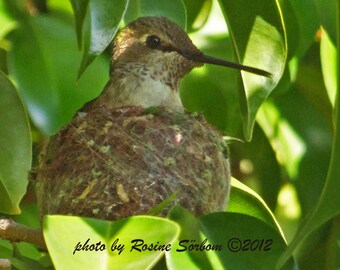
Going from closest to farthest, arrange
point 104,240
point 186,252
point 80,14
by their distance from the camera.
Answer: point 104,240 < point 186,252 < point 80,14

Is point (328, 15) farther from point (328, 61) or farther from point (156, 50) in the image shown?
point (156, 50)

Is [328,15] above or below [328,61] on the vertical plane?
above

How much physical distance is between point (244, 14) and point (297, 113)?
2.88 feet

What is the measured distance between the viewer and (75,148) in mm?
3129

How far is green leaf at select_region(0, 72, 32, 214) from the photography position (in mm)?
2934

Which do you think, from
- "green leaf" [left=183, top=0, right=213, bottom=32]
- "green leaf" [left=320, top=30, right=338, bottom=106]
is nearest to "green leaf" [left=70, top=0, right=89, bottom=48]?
"green leaf" [left=320, top=30, right=338, bottom=106]

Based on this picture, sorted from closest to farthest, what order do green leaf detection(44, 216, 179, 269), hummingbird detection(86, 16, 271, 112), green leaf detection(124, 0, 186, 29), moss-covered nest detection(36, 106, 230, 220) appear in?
1. green leaf detection(44, 216, 179, 269)
2. moss-covered nest detection(36, 106, 230, 220)
3. green leaf detection(124, 0, 186, 29)
4. hummingbird detection(86, 16, 271, 112)

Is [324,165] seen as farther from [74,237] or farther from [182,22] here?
[74,237]

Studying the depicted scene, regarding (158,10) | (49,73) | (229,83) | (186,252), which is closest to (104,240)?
(186,252)

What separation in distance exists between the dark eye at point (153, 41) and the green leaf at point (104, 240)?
4.42 ft

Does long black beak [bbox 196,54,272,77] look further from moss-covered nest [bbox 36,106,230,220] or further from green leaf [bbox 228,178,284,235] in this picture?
green leaf [bbox 228,178,284,235]

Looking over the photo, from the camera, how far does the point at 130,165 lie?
118 inches

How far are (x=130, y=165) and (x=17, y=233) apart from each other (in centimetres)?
49

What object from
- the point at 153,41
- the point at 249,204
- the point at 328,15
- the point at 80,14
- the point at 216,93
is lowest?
the point at 249,204
